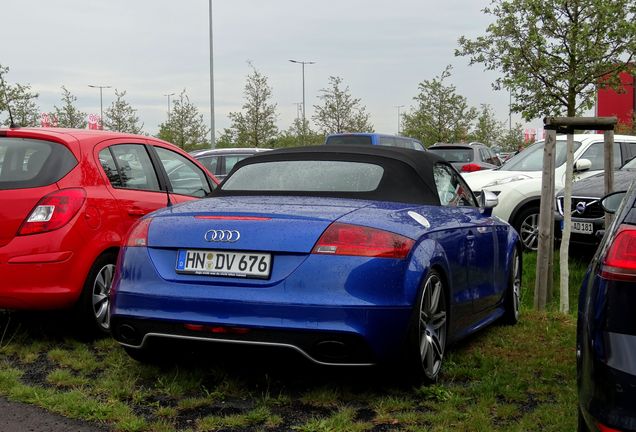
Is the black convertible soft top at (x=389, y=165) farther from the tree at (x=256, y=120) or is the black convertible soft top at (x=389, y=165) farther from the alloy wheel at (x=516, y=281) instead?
the tree at (x=256, y=120)

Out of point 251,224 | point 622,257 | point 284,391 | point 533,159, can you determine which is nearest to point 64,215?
point 251,224

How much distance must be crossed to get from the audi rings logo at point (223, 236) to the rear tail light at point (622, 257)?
1.95m

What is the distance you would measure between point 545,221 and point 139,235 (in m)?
3.84

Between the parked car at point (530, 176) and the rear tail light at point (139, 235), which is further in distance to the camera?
the parked car at point (530, 176)

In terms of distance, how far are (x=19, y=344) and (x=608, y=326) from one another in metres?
4.26

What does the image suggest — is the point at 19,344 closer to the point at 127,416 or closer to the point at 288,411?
the point at 127,416

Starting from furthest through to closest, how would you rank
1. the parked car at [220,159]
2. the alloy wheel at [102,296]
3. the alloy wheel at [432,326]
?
the parked car at [220,159] → the alloy wheel at [102,296] → the alloy wheel at [432,326]

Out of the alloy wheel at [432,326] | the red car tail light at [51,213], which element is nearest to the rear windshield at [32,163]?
the red car tail light at [51,213]

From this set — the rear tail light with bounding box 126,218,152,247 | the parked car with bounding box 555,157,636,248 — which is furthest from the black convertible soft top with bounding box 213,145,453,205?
the parked car with bounding box 555,157,636,248

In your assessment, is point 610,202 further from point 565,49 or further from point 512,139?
point 512,139

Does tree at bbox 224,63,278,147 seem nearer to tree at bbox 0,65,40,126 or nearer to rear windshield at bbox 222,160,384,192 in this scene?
tree at bbox 0,65,40,126

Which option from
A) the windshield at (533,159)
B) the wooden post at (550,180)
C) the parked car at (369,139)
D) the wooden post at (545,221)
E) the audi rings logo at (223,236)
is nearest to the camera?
the audi rings logo at (223,236)

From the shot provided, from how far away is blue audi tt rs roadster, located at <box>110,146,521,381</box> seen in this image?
4.02 metres

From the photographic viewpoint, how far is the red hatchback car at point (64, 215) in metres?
5.29
